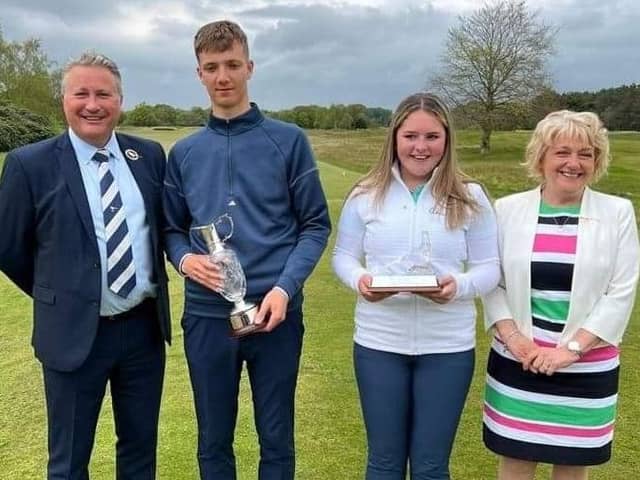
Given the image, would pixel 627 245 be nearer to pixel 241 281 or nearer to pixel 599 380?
pixel 599 380

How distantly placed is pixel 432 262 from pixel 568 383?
77cm

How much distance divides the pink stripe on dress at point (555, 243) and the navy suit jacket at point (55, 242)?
182cm

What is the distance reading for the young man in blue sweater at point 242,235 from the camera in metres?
3.02

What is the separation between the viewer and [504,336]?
3053 millimetres

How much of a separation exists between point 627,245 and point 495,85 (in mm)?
40562

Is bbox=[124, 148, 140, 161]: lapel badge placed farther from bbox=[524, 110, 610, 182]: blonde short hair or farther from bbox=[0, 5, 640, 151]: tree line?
bbox=[0, 5, 640, 151]: tree line

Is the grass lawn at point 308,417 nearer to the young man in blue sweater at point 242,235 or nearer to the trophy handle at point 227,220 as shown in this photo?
the young man in blue sweater at point 242,235

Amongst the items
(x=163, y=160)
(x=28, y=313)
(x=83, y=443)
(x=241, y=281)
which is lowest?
(x=28, y=313)

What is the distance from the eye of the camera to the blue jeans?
9.75 feet

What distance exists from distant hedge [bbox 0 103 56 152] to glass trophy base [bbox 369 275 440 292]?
124 ft

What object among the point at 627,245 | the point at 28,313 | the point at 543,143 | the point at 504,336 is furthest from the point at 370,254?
the point at 28,313

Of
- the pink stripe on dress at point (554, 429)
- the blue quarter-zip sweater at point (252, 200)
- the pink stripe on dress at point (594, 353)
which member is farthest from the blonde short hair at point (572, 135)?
the pink stripe on dress at point (554, 429)

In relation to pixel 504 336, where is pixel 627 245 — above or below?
above

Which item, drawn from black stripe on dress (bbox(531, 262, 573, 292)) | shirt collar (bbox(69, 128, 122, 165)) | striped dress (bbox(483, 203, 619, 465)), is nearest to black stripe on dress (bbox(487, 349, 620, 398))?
striped dress (bbox(483, 203, 619, 465))
